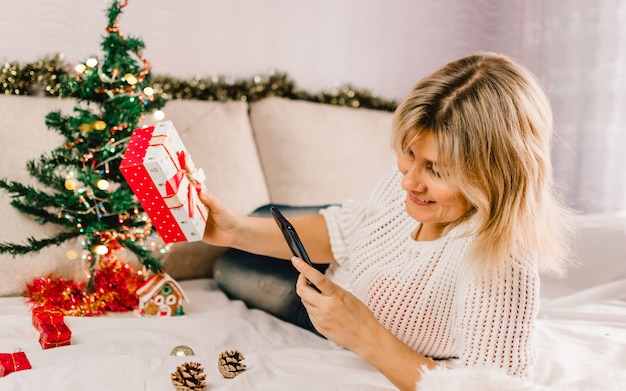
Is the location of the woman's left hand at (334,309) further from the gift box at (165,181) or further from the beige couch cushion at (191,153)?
the beige couch cushion at (191,153)

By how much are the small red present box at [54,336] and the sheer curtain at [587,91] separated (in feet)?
5.89

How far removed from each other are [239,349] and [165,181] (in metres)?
0.38

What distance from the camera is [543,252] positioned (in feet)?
3.40

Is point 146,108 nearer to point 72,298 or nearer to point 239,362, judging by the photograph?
point 72,298

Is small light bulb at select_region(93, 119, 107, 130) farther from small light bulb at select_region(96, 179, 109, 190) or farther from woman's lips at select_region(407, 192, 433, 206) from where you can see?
woman's lips at select_region(407, 192, 433, 206)

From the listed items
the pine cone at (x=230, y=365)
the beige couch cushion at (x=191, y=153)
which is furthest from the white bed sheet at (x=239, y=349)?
the beige couch cushion at (x=191, y=153)

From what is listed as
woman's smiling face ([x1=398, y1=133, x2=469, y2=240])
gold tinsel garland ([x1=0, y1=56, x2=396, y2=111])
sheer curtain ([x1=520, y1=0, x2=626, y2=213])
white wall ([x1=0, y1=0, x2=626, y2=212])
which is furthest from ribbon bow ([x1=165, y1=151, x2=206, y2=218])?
sheer curtain ([x1=520, y1=0, x2=626, y2=213])

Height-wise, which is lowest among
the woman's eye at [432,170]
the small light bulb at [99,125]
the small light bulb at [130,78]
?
the woman's eye at [432,170]

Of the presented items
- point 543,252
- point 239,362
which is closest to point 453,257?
point 543,252

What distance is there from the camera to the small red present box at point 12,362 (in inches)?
39.8

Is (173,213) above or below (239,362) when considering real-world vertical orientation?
above

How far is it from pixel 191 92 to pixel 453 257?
1.11m

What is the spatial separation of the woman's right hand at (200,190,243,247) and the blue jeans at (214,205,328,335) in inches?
7.0

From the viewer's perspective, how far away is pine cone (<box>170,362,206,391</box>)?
0.98m
